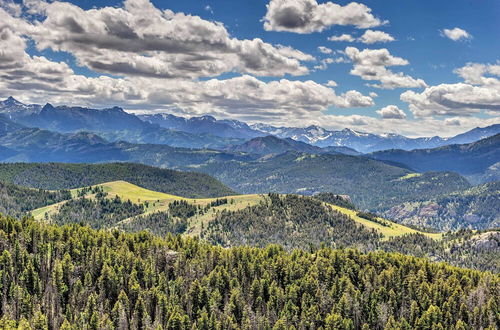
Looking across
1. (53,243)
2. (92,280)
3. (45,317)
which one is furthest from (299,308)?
(53,243)

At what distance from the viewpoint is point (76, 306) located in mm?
156750

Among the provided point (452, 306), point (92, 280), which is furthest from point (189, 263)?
point (452, 306)

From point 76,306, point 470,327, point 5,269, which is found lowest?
point 470,327

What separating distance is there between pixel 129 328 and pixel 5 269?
51.8 m

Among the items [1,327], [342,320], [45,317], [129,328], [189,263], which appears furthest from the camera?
[189,263]

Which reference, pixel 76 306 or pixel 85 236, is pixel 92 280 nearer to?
pixel 76 306

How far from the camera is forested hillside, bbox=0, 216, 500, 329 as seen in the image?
15475 cm

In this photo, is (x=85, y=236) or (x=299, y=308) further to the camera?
(x=85, y=236)

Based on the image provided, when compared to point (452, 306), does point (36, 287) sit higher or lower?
higher

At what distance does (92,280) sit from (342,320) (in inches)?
3975

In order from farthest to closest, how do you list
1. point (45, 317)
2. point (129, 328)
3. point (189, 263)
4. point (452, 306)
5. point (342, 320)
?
point (189, 263)
point (452, 306)
point (342, 320)
point (129, 328)
point (45, 317)

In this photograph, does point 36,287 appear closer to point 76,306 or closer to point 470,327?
point 76,306

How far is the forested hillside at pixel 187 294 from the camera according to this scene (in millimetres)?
154750

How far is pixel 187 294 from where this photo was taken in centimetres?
17188
